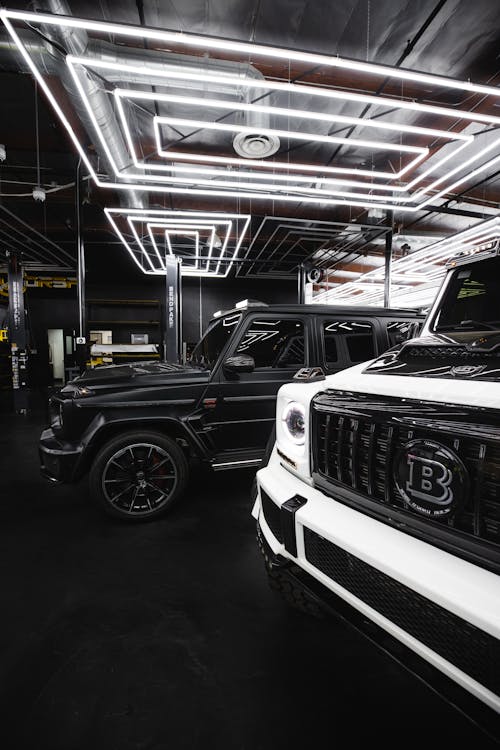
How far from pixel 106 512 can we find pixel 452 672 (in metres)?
2.74

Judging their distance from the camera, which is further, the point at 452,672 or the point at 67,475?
the point at 67,475

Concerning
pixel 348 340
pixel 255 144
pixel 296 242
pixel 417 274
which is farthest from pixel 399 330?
pixel 417 274

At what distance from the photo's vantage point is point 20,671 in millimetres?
1597

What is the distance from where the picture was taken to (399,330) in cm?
381

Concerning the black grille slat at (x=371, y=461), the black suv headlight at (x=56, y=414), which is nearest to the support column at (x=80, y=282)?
the black suv headlight at (x=56, y=414)

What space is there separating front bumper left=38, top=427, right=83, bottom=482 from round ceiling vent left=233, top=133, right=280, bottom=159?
16.2ft

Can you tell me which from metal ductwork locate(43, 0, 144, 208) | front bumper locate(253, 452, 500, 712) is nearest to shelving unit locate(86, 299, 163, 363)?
metal ductwork locate(43, 0, 144, 208)

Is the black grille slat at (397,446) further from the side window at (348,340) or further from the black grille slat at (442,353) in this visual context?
the side window at (348,340)

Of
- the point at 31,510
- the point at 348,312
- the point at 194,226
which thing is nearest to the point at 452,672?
the point at 348,312

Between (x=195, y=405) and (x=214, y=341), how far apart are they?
31.7 inches

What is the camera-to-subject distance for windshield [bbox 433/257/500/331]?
2.18 meters

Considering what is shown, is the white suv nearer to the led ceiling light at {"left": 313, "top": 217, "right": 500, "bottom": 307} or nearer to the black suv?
the black suv

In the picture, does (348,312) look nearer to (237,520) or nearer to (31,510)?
(237,520)

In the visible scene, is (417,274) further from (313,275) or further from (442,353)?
(442,353)
